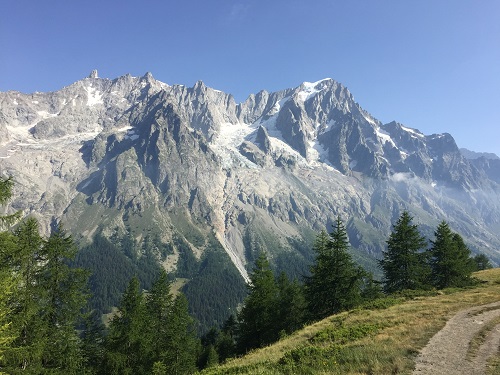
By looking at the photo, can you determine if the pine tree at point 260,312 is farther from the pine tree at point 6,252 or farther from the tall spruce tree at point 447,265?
the pine tree at point 6,252

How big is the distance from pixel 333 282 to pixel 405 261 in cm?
1308

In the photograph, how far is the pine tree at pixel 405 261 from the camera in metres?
45.5

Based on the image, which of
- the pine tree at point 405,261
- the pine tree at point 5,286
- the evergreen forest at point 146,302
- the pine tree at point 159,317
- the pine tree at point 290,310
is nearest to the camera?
the pine tree at point 5,286

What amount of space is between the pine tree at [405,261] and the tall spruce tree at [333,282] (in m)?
7.07

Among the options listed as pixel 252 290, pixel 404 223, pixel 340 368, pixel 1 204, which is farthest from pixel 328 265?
pixel 1 204

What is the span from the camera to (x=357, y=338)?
19.6 meters

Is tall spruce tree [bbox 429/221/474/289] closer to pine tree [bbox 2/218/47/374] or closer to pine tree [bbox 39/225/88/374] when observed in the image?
pine tree [bbox 39/225/88/374]

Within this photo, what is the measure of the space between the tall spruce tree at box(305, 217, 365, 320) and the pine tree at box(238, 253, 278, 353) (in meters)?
5.45

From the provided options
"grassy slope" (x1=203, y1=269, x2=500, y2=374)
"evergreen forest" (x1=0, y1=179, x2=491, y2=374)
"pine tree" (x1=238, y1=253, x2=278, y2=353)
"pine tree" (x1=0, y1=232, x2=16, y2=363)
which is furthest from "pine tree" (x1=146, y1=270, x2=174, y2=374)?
"grassy slope" (x1=203, y1=269, x2=500, y2=374)

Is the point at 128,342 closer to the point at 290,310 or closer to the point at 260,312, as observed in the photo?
the point at 260,312

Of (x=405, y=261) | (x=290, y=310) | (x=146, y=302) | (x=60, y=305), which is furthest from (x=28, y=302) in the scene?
(x=405, y=261)

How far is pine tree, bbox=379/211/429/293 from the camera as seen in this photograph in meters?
45.5

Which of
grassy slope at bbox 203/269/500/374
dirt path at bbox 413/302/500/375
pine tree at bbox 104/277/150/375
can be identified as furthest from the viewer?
pine tree at bbox 104/277/150/375

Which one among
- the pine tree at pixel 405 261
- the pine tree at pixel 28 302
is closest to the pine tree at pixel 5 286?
the pine tree at pixel 28 302
